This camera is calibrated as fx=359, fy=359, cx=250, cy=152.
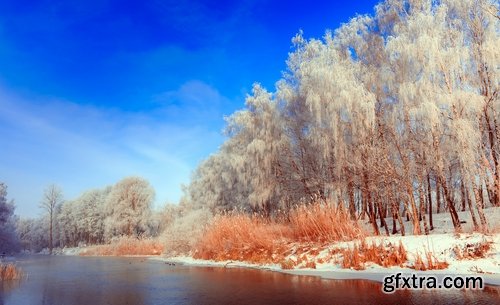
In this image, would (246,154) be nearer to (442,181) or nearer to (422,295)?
(442,181)

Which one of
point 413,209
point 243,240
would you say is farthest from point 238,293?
point 413,209

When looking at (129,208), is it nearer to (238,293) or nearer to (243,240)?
(243,240)

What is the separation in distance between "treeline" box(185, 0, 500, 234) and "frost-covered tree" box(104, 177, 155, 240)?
31557 mm

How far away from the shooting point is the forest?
1527 centimetres

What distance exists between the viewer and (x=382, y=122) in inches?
718

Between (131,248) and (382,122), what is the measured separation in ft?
102

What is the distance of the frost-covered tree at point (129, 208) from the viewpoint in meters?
51.6

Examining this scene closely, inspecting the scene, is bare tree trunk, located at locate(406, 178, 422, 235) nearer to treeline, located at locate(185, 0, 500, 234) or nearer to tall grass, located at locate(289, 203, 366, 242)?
treeline, located at locate(185, 0, 500, 234)

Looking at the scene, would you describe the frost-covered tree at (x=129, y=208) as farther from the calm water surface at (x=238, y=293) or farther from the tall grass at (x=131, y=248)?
the calm water surface at (x=238, y=293)

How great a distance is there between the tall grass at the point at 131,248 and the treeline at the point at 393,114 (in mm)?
15532

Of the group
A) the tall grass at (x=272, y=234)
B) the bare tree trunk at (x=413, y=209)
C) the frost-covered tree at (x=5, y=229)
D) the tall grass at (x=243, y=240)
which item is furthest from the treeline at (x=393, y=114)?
the frost-covered tree at (x=5, y=229)

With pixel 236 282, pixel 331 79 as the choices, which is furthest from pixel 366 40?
pixel 236 282

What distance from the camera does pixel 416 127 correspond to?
17.0m

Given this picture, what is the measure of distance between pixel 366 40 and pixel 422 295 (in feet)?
55.1
